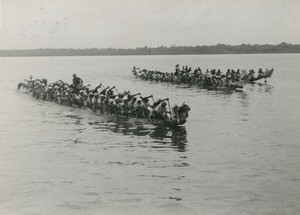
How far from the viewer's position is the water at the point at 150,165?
983 cm

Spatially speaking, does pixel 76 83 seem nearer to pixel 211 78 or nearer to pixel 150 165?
pixel 211 78

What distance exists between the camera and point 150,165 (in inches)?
499

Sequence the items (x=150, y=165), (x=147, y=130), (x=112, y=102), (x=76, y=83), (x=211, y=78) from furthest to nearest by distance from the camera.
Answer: (x=211, y=78)
(x=76, y=83)
(x=112, y=102)
(x=147, y=130)
(x=150, y=165)

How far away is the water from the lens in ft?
32.2

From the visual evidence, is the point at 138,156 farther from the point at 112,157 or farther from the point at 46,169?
the point at 46,169

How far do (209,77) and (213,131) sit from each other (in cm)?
1760

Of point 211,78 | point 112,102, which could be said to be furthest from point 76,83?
point 211,78

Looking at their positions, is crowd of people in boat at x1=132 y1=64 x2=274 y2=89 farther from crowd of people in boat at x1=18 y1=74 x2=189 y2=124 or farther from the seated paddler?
the seated paddler

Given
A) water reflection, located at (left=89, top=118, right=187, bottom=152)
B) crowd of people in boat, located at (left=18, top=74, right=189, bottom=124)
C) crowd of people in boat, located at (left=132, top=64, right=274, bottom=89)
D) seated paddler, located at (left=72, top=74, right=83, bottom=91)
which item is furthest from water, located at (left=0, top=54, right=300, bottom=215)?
crowd of people in boat, located at (left=132, top=64, right=274, bottom=89)

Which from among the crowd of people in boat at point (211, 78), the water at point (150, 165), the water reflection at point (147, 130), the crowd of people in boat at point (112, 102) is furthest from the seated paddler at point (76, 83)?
the crowd of people in boat at point (211, 78)

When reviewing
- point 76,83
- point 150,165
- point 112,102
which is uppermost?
point 76,83

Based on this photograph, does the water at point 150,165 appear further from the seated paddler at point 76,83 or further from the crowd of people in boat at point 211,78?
the crowd of people in boat at point 211,78

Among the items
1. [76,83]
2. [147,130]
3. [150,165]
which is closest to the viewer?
[150,165]

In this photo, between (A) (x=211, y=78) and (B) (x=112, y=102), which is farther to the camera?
(A) (x=211, y=78)
